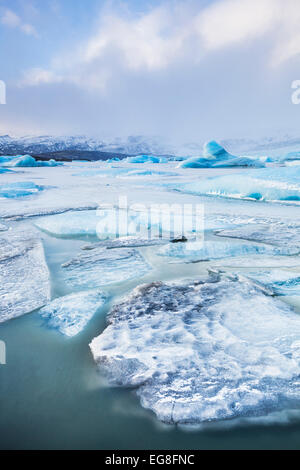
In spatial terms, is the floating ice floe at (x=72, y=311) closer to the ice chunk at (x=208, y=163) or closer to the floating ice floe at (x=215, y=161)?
the floating ice floe at (x=215, y=161)

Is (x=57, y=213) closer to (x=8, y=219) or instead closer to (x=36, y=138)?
(x=8, y=219)

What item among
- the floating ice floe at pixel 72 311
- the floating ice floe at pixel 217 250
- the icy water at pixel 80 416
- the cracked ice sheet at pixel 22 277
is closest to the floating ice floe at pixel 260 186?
the floating ice floe at pixel 217 250

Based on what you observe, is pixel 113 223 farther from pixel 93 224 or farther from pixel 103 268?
pixel 103 268

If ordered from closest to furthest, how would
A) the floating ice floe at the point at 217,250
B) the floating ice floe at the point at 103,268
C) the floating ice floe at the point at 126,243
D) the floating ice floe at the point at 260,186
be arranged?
1. the floating ice floe at the point at 103,268
2. the floating ice floe at the point at 217,250
3. the floating ice floe at the point at 126,243
4. the floating ice floe at the point at 260,186

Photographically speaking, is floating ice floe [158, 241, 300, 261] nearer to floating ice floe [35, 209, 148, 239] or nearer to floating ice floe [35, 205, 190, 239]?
floating ice floe [35, 205, 190, 239]

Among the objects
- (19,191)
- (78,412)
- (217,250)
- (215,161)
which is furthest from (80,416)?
(215,161)

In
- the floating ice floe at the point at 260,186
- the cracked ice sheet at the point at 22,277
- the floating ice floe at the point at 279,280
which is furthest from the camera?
the floating ice floe at the point at 260,186

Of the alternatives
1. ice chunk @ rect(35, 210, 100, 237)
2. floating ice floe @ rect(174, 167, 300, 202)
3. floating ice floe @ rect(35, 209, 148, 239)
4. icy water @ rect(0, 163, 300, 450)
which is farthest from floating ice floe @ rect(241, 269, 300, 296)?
floating ice floe @ rect(174, 167, 300, 202)
